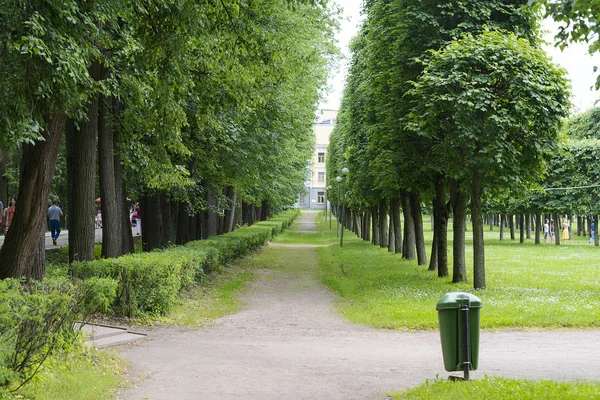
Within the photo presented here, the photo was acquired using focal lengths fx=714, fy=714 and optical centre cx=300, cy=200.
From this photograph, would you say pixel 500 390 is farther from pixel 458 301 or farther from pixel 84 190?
pixel 84 190

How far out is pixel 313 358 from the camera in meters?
9.28

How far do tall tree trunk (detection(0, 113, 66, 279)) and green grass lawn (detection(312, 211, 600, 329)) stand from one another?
19.0 ft

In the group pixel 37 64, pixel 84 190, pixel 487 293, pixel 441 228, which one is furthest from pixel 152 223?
pixel 37 64

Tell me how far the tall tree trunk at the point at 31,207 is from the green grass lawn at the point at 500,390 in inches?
232

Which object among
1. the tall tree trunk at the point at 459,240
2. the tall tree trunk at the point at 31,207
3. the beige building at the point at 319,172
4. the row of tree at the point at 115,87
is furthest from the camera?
the beige building at the point at 319,172

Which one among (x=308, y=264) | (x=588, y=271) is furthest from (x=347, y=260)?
(x=588, y=271)

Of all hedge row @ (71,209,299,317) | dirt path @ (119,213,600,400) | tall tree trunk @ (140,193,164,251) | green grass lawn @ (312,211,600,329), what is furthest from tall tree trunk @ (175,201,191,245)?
dirt path @ (119,213,600,400)

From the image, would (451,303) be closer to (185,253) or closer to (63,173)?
(185,253)

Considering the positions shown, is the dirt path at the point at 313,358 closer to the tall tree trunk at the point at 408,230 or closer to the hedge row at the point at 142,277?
the hedge row at the point at 142,277

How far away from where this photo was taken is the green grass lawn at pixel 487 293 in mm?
12328

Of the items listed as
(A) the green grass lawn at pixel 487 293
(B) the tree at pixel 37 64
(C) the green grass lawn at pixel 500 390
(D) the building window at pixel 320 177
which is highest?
(D) the building window at pixel 320 177

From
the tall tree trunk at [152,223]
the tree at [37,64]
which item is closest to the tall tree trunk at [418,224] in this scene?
the tall tree trunk at [152,223]

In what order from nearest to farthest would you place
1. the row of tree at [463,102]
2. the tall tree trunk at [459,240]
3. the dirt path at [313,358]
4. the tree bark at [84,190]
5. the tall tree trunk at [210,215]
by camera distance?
the dirt path at [313,358], the tree bark at [84,190], the row of tree at [463,102], the tall tree trunk at [459,240], the tall tree trunk at [210,215]

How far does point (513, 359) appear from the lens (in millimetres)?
9188
